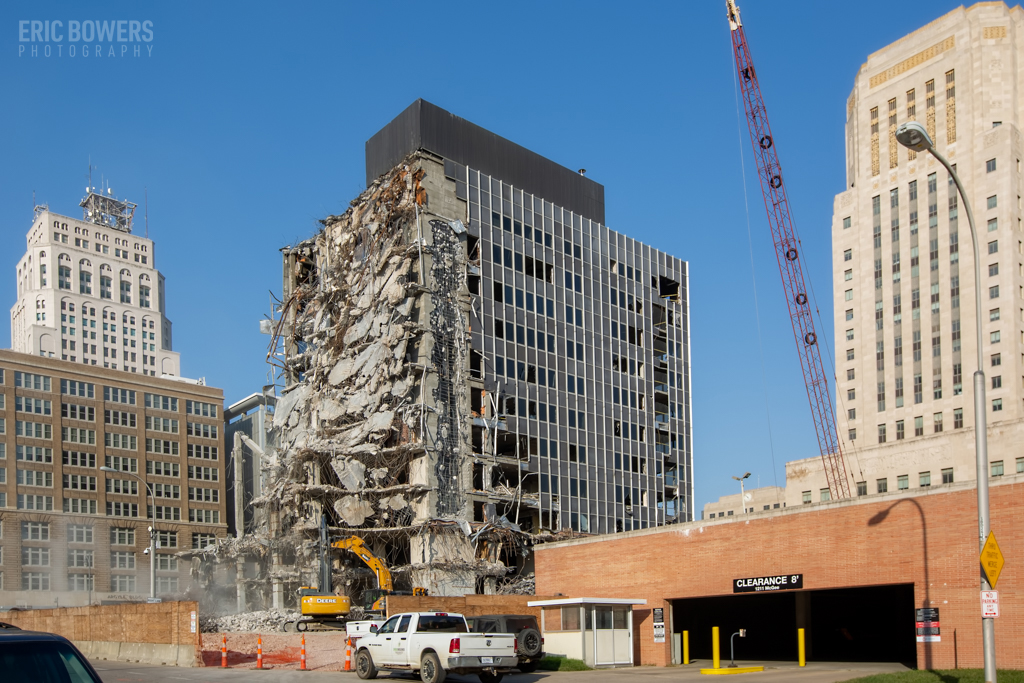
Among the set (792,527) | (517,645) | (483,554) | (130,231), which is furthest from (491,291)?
(130,231)

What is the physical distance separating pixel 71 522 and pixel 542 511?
178ft

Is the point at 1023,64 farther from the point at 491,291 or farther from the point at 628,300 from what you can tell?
the point at 491,291

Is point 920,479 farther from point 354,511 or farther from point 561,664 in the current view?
point 561,664

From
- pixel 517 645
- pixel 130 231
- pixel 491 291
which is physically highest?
pixel 130 231

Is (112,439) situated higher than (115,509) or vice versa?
(112,439)

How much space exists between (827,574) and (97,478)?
8936cm

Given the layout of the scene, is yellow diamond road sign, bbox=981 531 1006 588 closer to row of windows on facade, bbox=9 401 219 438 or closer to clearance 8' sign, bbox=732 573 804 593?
clearance 8' sign, bbox=732 573 804 593

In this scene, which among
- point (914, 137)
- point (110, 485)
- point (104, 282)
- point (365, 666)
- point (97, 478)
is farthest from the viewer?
point (104, 282)

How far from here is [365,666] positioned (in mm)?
28078

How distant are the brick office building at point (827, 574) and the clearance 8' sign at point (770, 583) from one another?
0.44 ft

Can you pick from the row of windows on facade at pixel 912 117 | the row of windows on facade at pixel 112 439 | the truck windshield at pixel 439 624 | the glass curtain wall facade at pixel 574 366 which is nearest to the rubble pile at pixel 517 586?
the glass curtain wall facade at pixel 574 366

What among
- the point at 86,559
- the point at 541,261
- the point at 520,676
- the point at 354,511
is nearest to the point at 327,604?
the point at 354,511

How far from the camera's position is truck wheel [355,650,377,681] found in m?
28.0

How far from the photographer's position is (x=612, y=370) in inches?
3312
